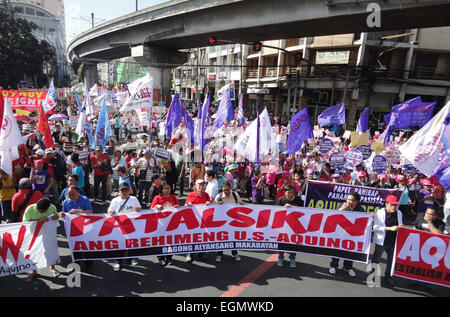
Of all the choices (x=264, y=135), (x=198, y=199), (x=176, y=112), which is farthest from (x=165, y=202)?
(x=176, y=112)

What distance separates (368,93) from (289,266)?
2445 cm

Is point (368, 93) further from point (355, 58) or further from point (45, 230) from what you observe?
point (45, 230)

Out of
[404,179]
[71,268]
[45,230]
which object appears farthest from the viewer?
[404,179]

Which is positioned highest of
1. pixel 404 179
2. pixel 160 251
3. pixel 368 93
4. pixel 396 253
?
pixel 368 93

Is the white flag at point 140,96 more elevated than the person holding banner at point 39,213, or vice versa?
the white flag at point 140,96

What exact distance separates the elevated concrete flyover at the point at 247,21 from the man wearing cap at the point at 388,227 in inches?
396

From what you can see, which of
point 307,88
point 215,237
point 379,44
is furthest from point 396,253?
point 307,88

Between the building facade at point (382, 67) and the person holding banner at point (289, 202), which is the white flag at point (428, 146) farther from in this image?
the building facade at point (382, 67)

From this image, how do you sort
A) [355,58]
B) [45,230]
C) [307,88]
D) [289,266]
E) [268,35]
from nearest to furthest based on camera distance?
1. [45,230]
2. [289,266]
3. [268,35]
4. [355,58]
5. [307,88]

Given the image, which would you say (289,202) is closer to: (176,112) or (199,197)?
(199,197)

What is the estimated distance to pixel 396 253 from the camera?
4680 mm

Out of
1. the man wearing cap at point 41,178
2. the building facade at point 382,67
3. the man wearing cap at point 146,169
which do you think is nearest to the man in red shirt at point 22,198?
the man wearing cap at point 41,178

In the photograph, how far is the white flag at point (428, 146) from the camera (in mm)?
5379

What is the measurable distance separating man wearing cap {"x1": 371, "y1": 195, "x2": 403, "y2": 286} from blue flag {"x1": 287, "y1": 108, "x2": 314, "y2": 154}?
13.0 feet
